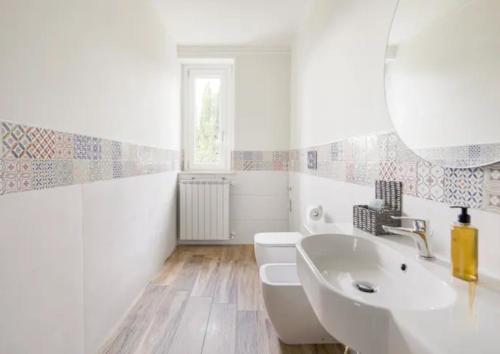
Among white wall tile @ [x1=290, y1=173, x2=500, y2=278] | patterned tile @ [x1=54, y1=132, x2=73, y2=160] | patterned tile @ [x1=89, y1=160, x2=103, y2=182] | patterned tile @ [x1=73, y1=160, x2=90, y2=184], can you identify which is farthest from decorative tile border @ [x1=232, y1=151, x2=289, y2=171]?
patterned tile @ [x1=54, y1=132, x2=73, y2=160]

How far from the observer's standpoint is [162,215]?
8.56ft

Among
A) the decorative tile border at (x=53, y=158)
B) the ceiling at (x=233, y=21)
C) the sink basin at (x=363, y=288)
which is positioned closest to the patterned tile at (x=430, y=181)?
the sink basin at (x=363, y=288)

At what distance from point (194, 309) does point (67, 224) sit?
105cm

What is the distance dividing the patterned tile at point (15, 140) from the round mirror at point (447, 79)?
52.4 inches

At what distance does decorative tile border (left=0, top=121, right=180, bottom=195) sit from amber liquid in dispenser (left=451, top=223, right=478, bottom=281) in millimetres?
1307

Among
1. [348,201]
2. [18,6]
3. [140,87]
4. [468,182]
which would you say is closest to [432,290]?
[468,182]

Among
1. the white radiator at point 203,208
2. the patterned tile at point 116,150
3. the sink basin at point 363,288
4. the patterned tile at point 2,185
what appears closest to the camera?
the sink basin at point 363,288

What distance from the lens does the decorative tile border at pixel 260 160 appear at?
3.17m

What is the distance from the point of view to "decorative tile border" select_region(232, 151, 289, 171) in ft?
10.4

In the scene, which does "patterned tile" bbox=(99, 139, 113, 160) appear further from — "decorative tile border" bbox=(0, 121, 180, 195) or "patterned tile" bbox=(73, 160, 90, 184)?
"patterned tile" bbox=(73, 160, 90, 184)

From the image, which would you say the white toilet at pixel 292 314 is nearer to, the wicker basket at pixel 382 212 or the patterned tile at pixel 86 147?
the wicker basket at pixel 382 212

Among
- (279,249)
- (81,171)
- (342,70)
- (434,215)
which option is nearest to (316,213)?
(279,249)

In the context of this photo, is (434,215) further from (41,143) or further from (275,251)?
(41,143)

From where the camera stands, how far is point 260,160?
317 centimetres
